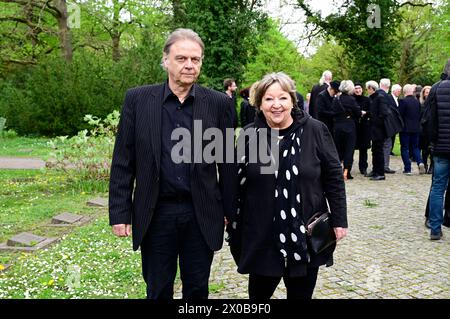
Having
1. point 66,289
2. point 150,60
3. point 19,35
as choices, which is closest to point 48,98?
point 150,60

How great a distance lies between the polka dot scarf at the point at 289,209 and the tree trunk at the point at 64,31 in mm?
23881

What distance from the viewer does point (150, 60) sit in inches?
760

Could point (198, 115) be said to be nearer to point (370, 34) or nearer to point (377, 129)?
point (377, 129)

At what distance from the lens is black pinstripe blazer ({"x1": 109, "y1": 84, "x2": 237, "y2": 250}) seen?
3182mm

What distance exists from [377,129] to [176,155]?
30.0 feet

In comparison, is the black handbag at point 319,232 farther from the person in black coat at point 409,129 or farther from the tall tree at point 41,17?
the tall tree at point 41,17

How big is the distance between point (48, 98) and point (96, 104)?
1.84 metres

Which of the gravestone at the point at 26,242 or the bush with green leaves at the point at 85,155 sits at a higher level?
the bush with green leaves at the point at 85,155

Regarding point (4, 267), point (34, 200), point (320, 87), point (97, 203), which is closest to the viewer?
point (4, 267)

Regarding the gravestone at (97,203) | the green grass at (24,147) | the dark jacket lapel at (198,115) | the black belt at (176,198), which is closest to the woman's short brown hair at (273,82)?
the dark jacket lapel at (198,115)

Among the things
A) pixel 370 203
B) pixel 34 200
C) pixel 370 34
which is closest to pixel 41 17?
pixel 370 34

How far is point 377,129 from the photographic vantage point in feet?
37.8

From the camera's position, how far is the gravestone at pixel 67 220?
7500 millimetres

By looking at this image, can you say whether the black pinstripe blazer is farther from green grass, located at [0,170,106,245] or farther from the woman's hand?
green grass, located at [0,170,106,245]
